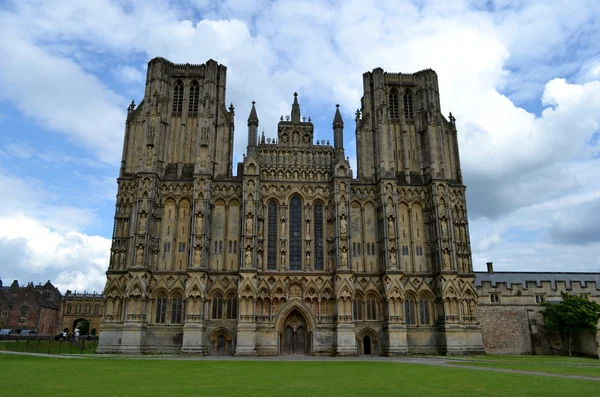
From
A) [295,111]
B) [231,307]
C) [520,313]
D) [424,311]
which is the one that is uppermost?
[295,111]

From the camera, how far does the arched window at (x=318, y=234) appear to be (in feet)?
179

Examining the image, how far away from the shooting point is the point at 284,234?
55031mm

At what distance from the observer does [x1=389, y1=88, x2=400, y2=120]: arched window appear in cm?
6206

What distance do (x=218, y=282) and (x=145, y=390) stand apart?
36715 mm

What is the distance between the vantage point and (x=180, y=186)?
5622 centimetres

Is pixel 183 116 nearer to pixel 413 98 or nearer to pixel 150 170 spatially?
pixel 150 170

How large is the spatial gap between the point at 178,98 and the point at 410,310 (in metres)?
38.9

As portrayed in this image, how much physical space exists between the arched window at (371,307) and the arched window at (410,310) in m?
3.45

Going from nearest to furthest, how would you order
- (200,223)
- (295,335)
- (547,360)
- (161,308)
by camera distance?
(547,360)
(161,308)
(295,335)
(200,223)

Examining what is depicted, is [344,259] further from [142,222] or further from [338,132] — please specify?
[142,222]

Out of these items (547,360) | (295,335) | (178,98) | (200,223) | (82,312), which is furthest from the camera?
(82,312)

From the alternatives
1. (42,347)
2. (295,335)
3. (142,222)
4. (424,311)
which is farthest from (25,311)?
(424,311)

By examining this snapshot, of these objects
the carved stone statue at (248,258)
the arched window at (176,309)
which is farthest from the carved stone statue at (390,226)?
Result: the arched window at (176,309)

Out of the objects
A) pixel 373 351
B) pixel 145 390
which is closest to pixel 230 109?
pixel 373 351
